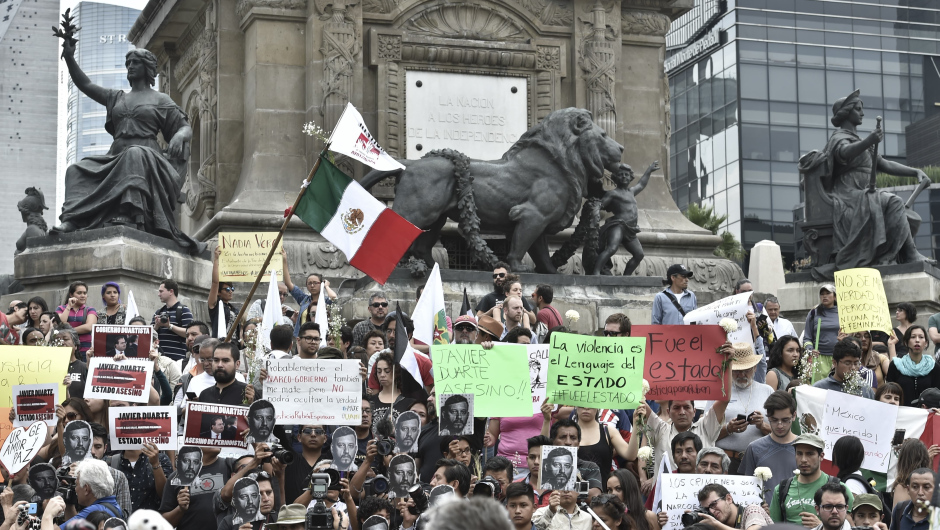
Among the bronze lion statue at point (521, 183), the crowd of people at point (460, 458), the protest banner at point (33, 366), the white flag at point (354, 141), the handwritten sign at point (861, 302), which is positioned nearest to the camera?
the crowd of people at point (460, 458)

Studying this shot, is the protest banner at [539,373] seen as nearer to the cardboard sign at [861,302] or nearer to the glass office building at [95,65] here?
the cardboard sign at [861,302]

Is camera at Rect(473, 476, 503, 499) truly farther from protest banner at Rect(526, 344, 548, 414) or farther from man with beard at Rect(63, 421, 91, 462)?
man with beard at Rect(63, 421, 91, 462)

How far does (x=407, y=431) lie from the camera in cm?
1226

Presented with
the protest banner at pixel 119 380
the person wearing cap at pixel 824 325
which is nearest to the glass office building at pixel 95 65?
the person wearing cap at pixel 824 325

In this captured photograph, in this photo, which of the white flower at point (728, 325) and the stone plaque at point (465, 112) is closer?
the white flower at point (728, 325)

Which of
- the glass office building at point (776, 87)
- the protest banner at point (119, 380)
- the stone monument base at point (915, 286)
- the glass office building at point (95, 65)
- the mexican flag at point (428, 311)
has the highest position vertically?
the glass office building at point (95, 65)

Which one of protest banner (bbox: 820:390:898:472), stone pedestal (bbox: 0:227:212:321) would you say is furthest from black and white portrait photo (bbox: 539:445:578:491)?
stone pedestal (bbox: 0:227:212:321)

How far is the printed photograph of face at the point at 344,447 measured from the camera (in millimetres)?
11805

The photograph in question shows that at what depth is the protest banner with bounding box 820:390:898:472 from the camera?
12602 mm

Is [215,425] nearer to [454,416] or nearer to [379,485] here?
[379,485]

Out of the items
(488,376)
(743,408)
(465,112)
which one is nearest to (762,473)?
(743,408)

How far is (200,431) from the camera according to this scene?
1163cm

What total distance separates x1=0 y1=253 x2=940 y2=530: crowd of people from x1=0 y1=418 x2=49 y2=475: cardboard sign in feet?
0.49

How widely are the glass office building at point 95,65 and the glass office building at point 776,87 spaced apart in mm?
53412
